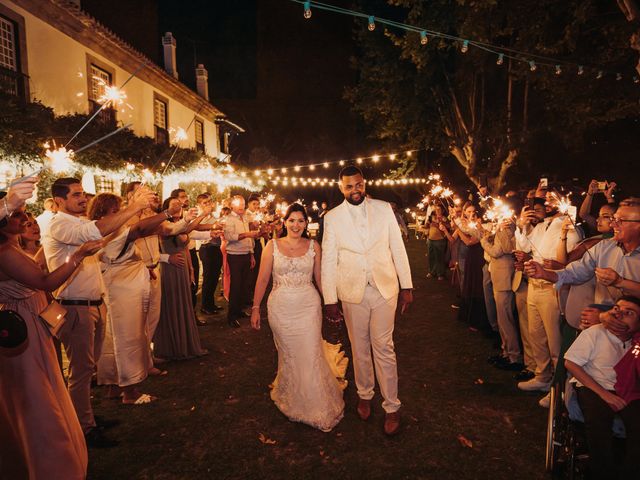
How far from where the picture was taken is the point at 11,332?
279cm

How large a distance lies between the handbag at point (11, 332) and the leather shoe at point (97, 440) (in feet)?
5.26

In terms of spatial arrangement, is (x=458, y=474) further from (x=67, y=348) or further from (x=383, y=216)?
(x=67, y=348)

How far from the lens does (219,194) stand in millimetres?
23891

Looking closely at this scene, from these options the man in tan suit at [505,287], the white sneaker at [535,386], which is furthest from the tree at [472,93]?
the white sneaker at [535,386]

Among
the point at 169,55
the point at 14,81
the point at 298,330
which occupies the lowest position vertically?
the point at 298,330

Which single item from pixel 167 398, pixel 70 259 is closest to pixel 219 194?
pixel 167 398

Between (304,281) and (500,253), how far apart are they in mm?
2904

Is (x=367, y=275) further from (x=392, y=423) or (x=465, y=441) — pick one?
(x=465, y=441)

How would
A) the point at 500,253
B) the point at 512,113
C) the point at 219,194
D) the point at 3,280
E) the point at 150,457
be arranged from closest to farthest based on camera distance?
the point at 3,280
the point at 150,457
the point at 500,253
the point at 512,113
the point at 219,194

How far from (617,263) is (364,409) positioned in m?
2.80

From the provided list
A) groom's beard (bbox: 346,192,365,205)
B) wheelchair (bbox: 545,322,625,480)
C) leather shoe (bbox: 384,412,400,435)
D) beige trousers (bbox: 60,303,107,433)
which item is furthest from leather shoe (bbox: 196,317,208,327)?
wheelchair (bbox: 545,322,625,480)

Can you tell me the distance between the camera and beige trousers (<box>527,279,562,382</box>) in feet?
15.3

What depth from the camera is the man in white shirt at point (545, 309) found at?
183 inches

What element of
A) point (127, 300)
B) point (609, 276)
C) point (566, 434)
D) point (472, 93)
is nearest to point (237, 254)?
point (127, 300)
